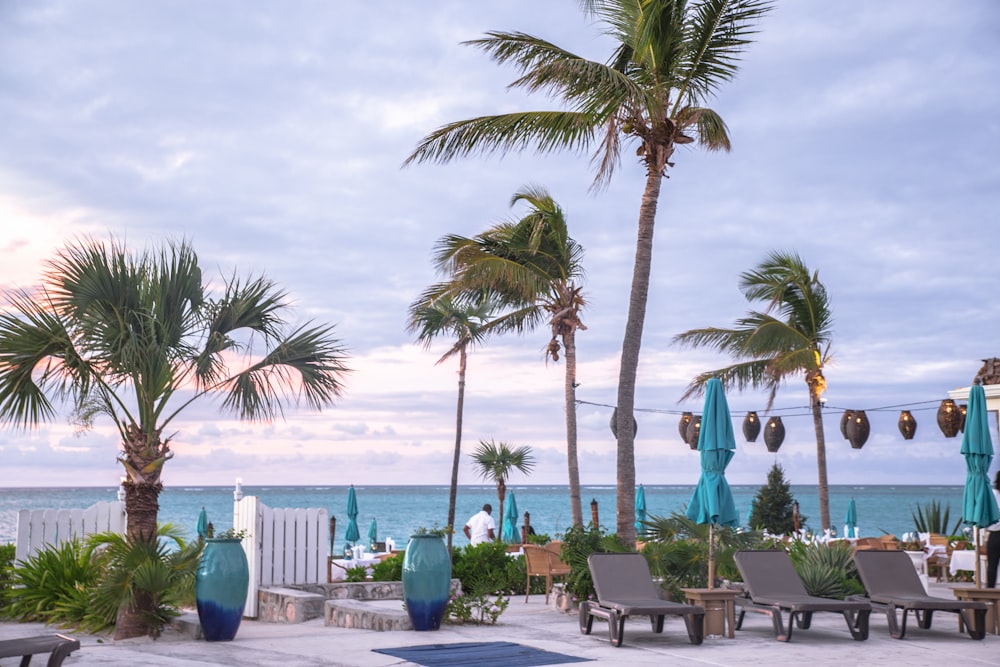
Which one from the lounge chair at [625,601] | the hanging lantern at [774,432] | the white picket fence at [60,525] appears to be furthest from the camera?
the hanging lantern at [774,432]

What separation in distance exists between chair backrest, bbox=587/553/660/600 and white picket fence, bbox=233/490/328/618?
359 centimetres

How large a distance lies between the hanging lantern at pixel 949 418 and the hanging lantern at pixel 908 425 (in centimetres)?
116

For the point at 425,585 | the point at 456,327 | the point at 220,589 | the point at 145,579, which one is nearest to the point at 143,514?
the point at 145,579

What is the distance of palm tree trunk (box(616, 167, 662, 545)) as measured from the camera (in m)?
12.2

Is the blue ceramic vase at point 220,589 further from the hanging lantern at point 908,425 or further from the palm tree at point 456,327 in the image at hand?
the hanging lantern at point 908,425

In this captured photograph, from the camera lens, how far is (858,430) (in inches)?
672

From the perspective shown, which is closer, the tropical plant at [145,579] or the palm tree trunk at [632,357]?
the tropical plant at [145,579]

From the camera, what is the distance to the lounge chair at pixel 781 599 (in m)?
9.59

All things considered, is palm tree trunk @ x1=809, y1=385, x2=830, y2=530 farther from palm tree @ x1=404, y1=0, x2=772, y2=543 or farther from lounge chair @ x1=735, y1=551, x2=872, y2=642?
lounge chair @ x1=735, y1=551, x2=872, y2=642

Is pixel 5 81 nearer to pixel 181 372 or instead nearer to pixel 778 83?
pixel 181 372

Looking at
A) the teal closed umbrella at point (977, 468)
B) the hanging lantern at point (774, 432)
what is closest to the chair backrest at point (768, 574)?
the teal closed umbrella at point (977, 468)

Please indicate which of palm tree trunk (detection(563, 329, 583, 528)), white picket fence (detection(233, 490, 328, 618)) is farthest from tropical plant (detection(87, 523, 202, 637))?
palm tree trunk (detection(563, 329, 583, 528))

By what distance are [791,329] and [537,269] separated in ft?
20.4

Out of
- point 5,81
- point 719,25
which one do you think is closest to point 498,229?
point 719,25
